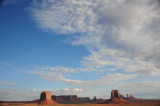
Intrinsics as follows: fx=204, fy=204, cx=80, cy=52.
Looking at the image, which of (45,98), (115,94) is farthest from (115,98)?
(45,98)

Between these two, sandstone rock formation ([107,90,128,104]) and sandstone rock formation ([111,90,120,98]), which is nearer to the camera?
sandstone rock formation ([107,90,128,104])

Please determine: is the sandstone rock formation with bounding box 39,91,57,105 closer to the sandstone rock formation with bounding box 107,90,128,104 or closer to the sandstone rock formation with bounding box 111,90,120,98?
the sandstone rock formation with bounding box 107,90,128,104

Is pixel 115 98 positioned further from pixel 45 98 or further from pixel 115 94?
pixel 45 98

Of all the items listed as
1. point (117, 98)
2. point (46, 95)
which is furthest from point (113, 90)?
point (46, 95)

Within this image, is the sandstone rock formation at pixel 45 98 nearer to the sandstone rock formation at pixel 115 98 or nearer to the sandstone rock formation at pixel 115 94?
the sandstone rock formation at pixel 115 98

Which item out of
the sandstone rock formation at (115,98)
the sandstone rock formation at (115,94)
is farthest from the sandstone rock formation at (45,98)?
the sandstone rock formation at (115,94)

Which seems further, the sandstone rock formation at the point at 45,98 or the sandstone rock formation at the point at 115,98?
the sandstone rock formation at the point at 115,98

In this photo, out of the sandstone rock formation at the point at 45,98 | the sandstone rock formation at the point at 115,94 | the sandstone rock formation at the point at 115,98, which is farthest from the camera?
the sandstone rock formation at the point at 115,94

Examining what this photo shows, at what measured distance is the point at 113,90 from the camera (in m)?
173

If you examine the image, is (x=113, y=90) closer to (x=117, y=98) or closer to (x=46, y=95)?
(x=117, y=98)

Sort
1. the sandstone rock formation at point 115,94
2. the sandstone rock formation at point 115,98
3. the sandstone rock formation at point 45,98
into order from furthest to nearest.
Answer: the sandstone rock formation at point 115,94
the sandstone rock formation at point 115,98
the sandstone rock formation at point 45,98

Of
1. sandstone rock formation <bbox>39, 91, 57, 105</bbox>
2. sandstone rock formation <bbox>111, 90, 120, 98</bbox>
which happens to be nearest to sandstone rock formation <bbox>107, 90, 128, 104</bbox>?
sandstone rock formation <bbox>111, 90, 120, 98</bbox>

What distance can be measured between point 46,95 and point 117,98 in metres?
57.2

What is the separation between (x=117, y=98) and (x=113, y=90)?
9710 millimetres
